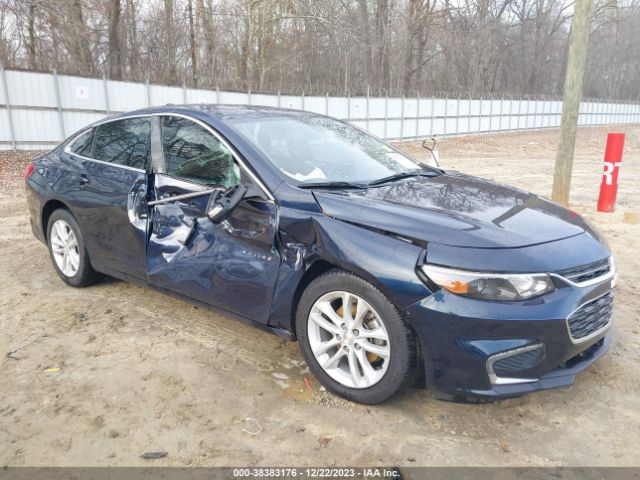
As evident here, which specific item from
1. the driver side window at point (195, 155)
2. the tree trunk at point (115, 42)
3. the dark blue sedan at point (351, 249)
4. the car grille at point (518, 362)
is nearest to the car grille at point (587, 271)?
the dark blue sedan at point (351, 249)

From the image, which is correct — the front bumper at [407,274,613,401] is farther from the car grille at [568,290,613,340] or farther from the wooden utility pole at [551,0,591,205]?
the wooden utility pole at [551,0,591,205]

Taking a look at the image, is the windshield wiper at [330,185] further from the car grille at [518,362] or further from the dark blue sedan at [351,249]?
the car grille at [518,362]

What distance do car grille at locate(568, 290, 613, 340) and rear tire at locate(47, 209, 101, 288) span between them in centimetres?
367

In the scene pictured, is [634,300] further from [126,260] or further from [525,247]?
[126,260]

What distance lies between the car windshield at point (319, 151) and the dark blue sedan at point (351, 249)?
2 cm

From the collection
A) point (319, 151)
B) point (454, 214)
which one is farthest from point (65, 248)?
point (454, 214)

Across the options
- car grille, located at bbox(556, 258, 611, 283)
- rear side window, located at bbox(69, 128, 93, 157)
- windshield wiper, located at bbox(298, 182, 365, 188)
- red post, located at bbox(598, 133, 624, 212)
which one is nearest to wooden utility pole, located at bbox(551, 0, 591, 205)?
red post, located at bbox(598, 133, 624, 212)

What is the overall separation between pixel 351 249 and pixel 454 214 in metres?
0.59

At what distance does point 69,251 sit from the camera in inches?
179

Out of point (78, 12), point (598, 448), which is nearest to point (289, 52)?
point (78, 12)

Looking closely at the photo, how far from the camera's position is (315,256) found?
284cm

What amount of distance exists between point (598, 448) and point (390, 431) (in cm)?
99

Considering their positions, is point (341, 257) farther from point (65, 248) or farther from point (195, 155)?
point (65, 248)

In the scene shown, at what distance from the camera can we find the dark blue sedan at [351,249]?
Answer: 248 centimetres
